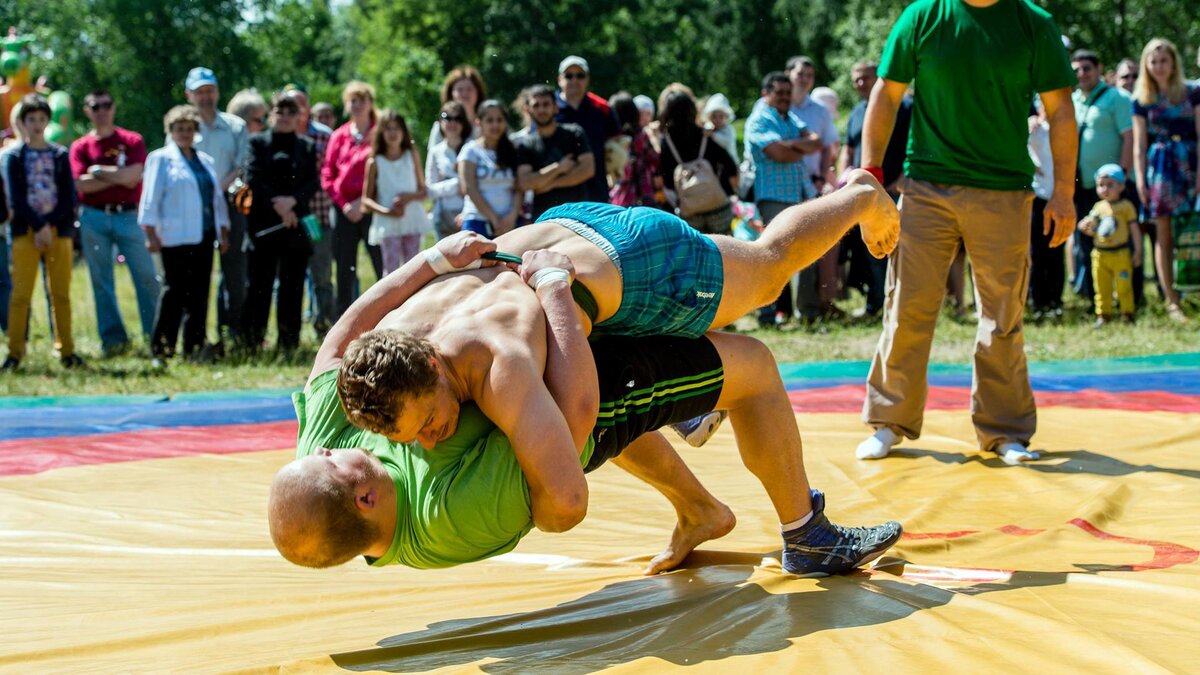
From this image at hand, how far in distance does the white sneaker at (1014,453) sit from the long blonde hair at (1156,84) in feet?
15.8

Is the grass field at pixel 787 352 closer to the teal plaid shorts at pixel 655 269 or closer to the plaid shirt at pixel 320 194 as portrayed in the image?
the plaid shirt at pixel 320 194

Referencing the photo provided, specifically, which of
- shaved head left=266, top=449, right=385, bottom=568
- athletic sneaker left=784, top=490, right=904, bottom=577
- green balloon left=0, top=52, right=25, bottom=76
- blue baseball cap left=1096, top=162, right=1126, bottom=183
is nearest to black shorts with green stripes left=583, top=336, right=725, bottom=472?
athletic sneaker left=784, top=490, right=904, bottom=577

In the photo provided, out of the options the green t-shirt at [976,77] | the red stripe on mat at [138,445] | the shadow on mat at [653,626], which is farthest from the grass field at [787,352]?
the shadow on mat at [653,626]

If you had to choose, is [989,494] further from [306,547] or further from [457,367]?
[306,547]

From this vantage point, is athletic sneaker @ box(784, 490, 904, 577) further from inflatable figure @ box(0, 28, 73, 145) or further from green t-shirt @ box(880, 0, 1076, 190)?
inflatable figure @ box(0, 28, 73, 145)

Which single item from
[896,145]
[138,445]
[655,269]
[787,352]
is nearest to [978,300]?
[655,269]

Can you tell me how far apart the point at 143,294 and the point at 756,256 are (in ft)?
20.6

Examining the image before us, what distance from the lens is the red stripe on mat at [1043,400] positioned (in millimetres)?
5406

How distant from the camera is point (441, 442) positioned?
9.09ft

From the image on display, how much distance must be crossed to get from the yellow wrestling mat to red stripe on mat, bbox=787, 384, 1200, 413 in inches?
26.7

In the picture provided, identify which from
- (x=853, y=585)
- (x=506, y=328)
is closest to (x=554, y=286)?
(x=506, y=328)

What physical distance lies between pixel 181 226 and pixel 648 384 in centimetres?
552

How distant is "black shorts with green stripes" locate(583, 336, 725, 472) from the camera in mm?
3064

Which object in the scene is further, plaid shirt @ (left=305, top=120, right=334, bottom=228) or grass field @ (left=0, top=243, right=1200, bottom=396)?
plaid shirt @ (left=305, top=120, right=334, bottom=228)
